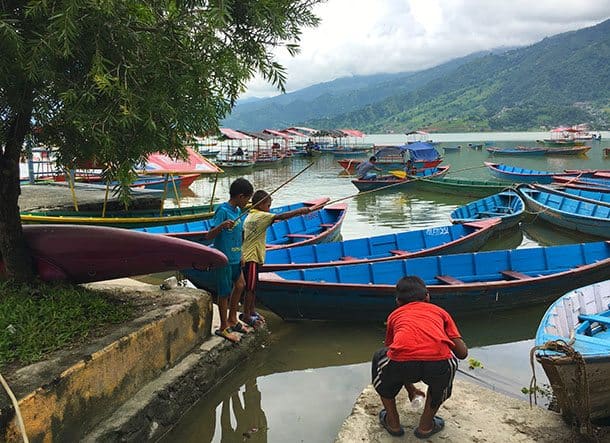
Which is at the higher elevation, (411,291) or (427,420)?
(411,291)

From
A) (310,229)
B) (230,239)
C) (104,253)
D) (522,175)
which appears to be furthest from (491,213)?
(104,253)

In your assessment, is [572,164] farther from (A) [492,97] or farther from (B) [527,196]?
(A) [492,97]

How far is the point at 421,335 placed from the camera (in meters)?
3.25

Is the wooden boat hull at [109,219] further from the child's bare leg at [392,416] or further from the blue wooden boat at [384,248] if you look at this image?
the child's bare leg at [392,416]

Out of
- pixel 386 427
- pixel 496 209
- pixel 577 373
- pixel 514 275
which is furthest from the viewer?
→ pixel 496 209

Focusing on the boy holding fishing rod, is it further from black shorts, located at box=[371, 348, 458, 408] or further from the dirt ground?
black shorts, located at box=[371, 348, 458, 408]

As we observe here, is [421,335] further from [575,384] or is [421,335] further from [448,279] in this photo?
[448,279]

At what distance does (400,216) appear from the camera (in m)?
17.1

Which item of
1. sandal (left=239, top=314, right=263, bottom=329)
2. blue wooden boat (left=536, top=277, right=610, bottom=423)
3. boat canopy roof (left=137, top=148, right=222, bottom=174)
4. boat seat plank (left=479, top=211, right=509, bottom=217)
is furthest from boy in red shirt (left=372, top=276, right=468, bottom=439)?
boat seat plank (left=479, top=211, right=509, bottom=217)

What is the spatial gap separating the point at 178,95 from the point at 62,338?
2105 millimetres

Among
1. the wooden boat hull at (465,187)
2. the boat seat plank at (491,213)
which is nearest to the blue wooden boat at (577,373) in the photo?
the boat seat plank at (491,213)

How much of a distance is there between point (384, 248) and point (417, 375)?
609 cm

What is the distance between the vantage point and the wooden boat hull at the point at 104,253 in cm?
446

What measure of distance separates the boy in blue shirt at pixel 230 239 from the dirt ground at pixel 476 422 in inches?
70.6
